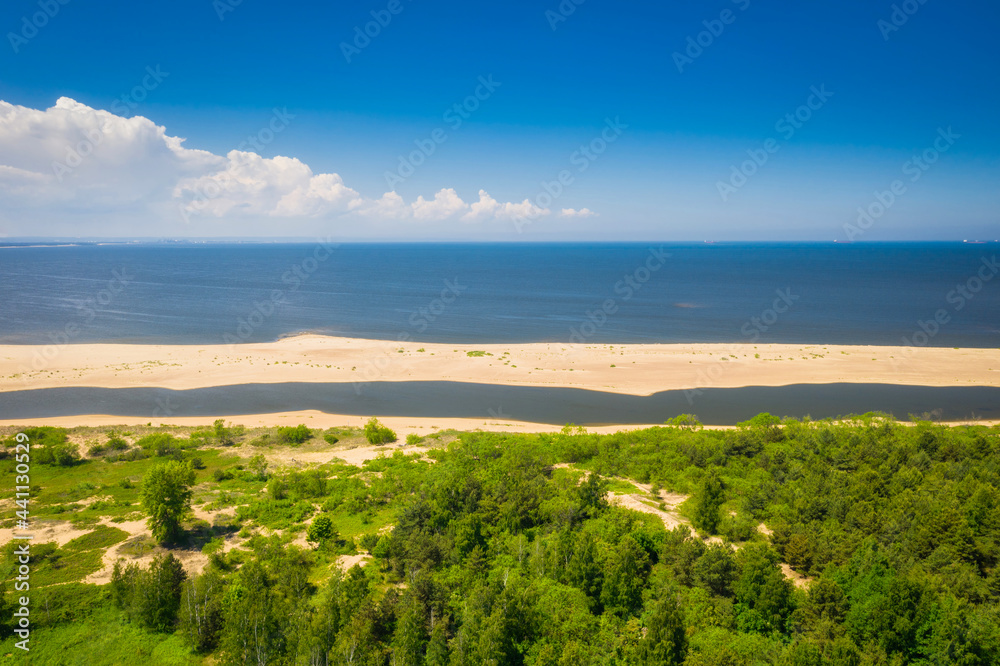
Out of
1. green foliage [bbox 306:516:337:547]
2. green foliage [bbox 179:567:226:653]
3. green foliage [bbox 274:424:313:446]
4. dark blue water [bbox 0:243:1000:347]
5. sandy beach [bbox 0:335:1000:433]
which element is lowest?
green foliage [bbox 179:567:226:653]

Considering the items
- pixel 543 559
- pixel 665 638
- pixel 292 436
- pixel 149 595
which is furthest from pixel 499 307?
pixel 665 638

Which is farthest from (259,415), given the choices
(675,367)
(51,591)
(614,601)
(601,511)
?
(675,367)

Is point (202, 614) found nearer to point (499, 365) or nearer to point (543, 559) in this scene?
point (543, 559)

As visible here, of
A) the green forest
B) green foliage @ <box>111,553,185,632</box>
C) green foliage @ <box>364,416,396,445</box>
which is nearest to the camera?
the green forest

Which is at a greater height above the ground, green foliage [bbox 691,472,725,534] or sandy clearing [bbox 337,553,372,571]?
green foliage [bbox 691,472,725,534]

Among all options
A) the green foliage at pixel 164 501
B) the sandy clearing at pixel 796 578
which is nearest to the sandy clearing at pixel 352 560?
the green foliage at pixel 164 501

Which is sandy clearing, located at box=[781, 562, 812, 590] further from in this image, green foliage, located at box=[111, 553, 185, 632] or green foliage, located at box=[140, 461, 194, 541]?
green foliage, located at box=[140, 461, 194, 541]

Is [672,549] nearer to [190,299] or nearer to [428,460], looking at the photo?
[428,460]

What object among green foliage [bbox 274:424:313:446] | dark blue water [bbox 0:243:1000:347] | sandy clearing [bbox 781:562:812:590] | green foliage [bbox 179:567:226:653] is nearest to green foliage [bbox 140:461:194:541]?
green foliage [bbox 179:567:226:653]
